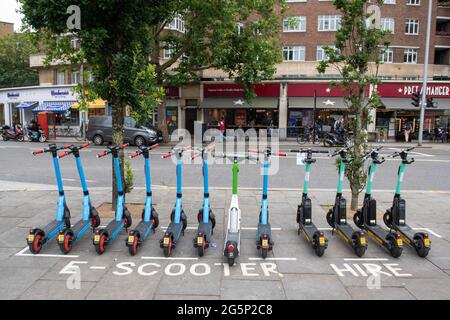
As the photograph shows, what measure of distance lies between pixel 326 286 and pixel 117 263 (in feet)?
8.94

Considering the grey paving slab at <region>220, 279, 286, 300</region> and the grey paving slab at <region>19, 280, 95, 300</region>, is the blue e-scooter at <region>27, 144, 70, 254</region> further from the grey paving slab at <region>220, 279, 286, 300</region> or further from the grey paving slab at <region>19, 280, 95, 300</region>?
the grey paving slab at <region>220, 279, 286, 300</region>

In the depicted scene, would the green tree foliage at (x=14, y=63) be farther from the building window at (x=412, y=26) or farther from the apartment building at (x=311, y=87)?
the building window at (x=412, y=26)

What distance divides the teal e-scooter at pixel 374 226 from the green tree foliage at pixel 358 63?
1.29m

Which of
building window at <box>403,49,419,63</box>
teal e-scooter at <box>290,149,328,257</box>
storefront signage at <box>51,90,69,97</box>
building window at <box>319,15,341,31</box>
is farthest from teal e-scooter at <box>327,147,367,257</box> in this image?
storefront signage at <box>51,90,69,97</box>

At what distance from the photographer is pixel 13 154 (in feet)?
61.4

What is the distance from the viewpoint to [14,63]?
45344 mm

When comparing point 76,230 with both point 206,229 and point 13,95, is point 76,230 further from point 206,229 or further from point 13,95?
point 13,95

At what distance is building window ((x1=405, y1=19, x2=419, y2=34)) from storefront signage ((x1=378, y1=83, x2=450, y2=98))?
5669 mm

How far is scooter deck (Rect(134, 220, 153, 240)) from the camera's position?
5727 millimetres

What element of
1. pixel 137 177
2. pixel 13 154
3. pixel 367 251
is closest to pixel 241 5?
pixel 137 177

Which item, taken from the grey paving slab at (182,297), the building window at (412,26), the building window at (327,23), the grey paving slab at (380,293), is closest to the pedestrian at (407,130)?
the building window at (412,26)

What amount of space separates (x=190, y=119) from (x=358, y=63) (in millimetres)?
25037

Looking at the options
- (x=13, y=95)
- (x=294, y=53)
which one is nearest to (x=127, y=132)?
(x=294, y=53)
